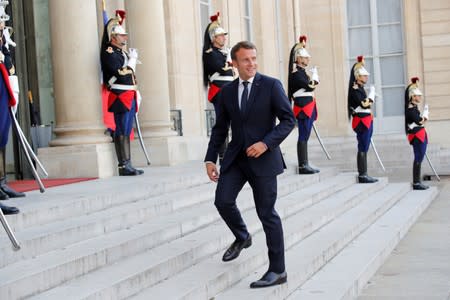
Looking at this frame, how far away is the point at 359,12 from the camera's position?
23062 millimetres

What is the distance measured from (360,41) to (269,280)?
16949 mm

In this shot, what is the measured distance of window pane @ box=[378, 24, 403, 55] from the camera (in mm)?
22844

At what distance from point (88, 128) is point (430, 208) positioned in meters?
5.80

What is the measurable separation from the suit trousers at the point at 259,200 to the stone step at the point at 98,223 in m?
1.15

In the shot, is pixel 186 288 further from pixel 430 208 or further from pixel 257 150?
pixel 430 208

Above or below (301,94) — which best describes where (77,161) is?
below

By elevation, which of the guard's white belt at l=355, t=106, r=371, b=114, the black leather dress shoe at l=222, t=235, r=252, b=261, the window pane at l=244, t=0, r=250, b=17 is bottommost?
the black leather dress shoe at l=222, t=235, r=252, b=261

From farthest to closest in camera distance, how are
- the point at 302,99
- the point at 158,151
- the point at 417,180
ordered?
the point at 417,180 < the point at 302,99 < the point at 158,151

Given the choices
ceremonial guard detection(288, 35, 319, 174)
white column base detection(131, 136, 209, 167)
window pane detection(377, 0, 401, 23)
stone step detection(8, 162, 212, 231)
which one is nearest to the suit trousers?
stone step detection(8, 162, 212, 231)

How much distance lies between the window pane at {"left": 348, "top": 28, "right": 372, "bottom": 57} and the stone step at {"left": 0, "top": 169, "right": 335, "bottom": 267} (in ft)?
43.6

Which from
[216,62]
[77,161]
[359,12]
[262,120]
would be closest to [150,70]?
[216,62]

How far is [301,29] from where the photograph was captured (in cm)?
2267

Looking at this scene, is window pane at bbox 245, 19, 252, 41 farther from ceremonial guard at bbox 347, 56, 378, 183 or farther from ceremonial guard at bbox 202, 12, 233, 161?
ceremonial guard at bbox 202, 12, 233, 161

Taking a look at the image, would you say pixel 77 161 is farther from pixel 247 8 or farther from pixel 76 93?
pixel 247 8
